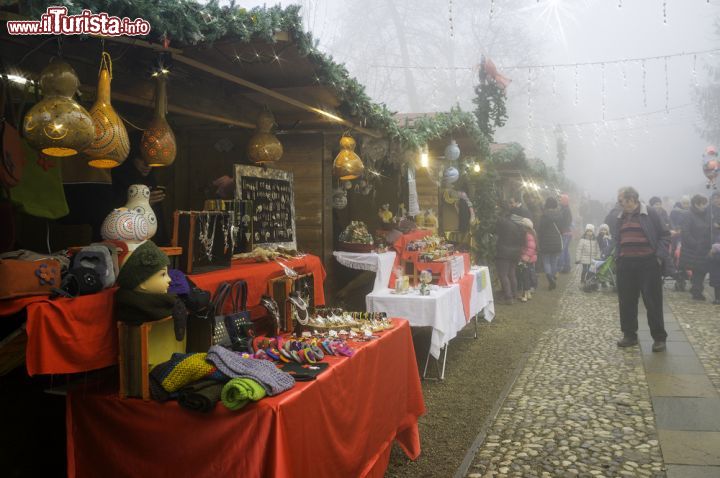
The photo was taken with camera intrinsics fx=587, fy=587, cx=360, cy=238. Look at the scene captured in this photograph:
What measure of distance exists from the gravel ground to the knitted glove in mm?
1810

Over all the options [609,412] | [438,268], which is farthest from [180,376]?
[438,268]

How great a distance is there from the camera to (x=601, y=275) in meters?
12.1

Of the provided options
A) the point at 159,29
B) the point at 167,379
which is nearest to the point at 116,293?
the point at 167,379

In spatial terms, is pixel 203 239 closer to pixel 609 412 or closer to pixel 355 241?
pixel 355 241

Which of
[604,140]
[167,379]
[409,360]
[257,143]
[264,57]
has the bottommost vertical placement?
[409,360]

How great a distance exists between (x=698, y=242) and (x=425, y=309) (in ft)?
25.0

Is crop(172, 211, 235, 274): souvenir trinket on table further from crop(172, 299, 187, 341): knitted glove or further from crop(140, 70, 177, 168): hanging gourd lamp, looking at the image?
crop(172, 299, 187, 341): knitted glove

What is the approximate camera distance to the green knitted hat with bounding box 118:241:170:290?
2496 mm

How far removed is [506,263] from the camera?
10969mm

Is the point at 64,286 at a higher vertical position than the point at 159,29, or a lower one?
lower

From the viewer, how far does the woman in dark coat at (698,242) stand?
10.8 metres

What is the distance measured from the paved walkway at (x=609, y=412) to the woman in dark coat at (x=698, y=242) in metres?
3.12

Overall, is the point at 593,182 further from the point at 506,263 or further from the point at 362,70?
the point at 506,263

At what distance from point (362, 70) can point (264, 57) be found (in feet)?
115
